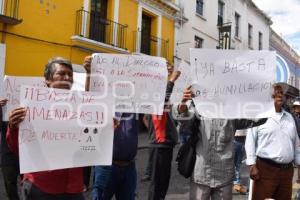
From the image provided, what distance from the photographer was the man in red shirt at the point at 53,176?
2357 mm

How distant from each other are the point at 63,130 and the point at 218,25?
19.5m

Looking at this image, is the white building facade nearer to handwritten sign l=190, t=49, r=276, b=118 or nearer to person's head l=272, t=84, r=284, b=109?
person's head l=272, t=84, r=284, b=109

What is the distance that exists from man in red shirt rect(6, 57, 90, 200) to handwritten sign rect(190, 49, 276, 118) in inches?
44.2

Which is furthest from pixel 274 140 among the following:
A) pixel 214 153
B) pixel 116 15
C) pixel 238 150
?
pixel 116 15

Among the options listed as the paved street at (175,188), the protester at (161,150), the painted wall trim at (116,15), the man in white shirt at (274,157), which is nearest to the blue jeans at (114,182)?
the man in white shirt at (274,157)

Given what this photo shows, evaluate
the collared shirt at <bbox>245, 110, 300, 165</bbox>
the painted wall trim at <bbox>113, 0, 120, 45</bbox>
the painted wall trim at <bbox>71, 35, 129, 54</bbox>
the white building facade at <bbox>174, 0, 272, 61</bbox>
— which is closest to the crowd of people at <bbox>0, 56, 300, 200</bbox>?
the collared shirt at <bbox>245, 110, 300, 165</bbox>

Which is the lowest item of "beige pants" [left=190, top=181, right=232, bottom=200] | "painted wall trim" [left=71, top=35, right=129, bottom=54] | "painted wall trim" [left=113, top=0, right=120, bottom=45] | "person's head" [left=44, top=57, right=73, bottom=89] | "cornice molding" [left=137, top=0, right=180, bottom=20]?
"beige pants" [left=190, top=181, right=232, bottom=200]

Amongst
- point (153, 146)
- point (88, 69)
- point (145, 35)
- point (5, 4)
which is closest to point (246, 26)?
point (145, 35)

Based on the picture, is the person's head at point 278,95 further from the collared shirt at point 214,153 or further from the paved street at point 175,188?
the paved street at point 175,188

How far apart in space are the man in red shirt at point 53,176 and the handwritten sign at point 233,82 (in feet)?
3.68

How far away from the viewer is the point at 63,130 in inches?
98.2

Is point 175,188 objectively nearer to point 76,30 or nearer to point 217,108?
point 217,108

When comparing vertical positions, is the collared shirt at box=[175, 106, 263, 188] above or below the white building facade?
below

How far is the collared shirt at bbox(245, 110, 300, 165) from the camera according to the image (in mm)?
3861
